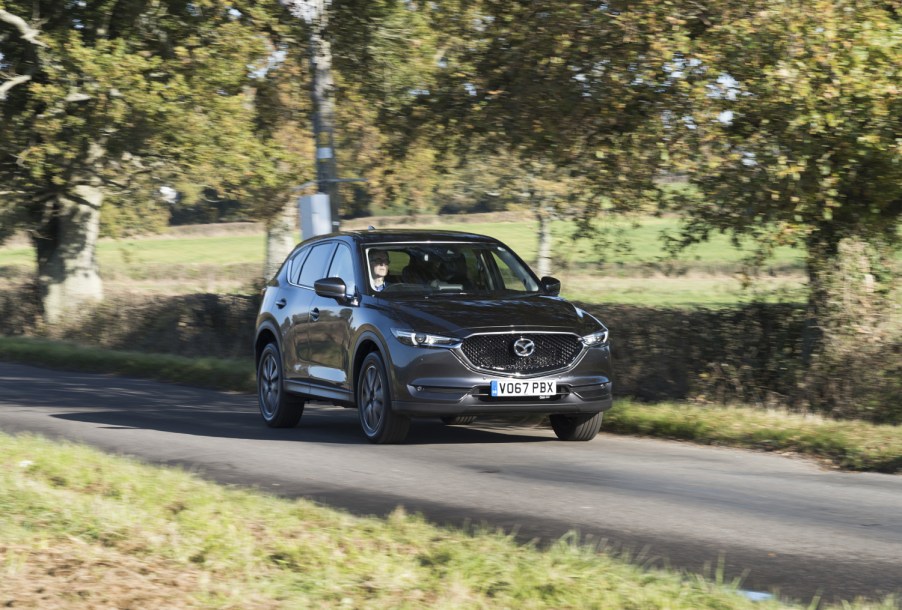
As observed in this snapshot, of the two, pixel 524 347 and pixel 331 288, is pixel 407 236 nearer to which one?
pixel 331 288

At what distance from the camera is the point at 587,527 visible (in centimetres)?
766

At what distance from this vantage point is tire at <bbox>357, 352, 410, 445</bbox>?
11281 millimetres

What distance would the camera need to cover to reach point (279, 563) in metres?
6.04

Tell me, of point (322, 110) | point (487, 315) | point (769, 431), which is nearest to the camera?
point (487, 315)

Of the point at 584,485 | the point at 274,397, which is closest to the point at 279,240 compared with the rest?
the point at 274,397

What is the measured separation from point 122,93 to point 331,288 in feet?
44.5

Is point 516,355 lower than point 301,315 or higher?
lower

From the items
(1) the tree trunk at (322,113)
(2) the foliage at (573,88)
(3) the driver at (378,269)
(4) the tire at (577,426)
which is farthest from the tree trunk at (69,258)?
(4) the tire at (577,426)

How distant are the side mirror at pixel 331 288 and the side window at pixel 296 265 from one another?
1.61 meters

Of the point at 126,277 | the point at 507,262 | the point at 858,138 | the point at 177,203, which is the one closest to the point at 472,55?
the point at 507,262

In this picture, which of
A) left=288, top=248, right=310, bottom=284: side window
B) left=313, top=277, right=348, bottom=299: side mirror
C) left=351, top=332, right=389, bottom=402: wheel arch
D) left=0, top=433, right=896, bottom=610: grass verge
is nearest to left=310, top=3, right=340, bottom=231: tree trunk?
left=288, top=248, right=310, bottom=284: side window

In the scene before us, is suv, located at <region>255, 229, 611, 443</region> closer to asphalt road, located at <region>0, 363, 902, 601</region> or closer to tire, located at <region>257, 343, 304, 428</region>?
tire, located at <region>257, 343, 304, 428</region>

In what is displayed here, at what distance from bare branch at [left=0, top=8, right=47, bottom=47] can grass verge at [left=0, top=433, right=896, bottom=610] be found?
19248mm

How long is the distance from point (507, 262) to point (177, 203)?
19622 mm
